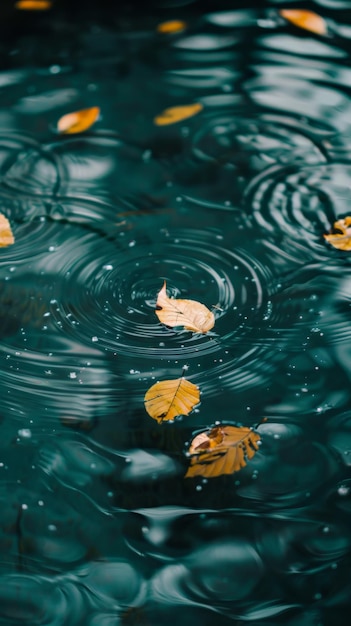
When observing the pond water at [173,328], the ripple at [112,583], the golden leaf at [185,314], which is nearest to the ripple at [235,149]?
the pond water at [173,328]

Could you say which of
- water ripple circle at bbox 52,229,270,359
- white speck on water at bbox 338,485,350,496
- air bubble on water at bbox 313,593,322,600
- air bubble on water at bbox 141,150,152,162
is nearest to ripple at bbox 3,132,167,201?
air bubble on water at bbox 141,150,152,162

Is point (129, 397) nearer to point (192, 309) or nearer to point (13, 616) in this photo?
point (192, 309)

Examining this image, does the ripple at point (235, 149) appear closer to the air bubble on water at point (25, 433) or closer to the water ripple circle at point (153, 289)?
the water ripple circle at point (153, 289)

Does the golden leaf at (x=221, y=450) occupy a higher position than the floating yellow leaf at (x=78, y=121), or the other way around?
the floating yellow leaf at (x=78, y=121)

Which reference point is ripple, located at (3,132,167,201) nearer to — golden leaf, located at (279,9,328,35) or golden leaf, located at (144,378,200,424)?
golden leaf, located at (144,378,200,424)

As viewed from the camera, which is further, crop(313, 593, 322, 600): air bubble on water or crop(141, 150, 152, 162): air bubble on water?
crop(141, 150, 152, 162): air bubble on water

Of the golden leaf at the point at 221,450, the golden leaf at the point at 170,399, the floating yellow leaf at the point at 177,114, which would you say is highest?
the floating yellow leaf at the point at 177,114

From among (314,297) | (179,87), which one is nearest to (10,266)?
→ (314,297)
